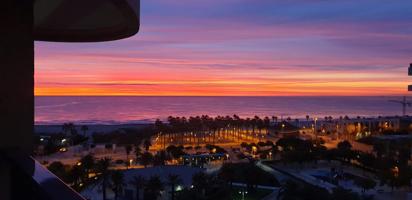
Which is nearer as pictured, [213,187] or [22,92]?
[22,92]

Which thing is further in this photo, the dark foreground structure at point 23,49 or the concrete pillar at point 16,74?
the concrete pillar at point 16,74

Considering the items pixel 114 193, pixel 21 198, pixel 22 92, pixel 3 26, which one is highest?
pixel 3 26

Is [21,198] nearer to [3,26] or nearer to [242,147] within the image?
[3,26]

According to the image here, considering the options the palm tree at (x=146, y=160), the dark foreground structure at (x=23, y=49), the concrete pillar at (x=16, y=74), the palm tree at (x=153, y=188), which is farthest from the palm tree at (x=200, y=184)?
the concrete pillar at (x=16, y=74)

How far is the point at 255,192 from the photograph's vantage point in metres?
11.4

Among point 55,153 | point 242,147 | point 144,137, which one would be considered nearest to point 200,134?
point 144,137

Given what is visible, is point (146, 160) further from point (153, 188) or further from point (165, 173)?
point (153, 188)

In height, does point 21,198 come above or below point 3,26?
below

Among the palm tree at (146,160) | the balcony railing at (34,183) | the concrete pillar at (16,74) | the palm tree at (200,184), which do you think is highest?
the concrete pillar at (16,74)

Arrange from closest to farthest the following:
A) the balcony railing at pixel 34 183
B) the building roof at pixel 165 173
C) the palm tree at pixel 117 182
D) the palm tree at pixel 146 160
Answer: the balcony railing at pixel 34 183, the palm tree at pixel 117 182, the building roof at pixel 165 173, the palm tree at pixel 146 160

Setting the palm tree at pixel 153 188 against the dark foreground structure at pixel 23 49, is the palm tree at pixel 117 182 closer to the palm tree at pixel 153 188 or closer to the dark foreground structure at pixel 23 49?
the palm tree at pixel 153 188

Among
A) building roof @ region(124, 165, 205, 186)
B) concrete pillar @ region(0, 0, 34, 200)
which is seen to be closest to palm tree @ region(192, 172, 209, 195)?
building roof @ region(124, 165, 205, 186)

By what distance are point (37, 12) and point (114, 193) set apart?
33.0ft

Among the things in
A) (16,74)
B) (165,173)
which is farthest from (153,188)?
(16,74)
